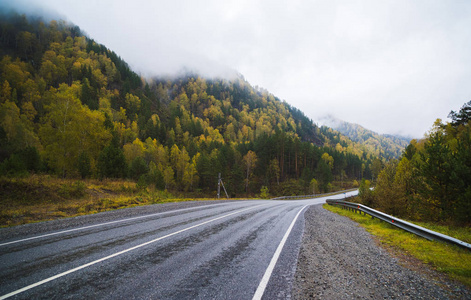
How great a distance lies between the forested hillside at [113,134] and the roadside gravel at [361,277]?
1886 cm

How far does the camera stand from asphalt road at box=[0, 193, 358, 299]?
10.6ft

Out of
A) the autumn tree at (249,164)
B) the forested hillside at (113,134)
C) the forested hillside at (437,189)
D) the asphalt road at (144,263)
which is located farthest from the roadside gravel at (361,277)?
the autumn tree at (249,164)

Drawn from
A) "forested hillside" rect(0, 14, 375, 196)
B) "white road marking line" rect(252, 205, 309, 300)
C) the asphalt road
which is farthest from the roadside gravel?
"forested hillside" rect(0, 14, 375, 196)

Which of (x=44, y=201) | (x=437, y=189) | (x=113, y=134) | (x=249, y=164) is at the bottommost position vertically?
(x=44, y=201)

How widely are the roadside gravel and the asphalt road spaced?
368 millimetres

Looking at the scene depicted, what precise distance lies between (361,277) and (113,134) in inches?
1561

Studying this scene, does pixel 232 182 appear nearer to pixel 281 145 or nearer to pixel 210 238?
pixel 281 145

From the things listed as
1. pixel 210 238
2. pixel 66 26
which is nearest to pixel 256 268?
pixel 210 238

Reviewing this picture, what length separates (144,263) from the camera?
4344mm

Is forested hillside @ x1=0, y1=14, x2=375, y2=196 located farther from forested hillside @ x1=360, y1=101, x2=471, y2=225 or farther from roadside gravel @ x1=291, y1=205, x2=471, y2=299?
forested hillside @ x1=360, y1=101, x2=471, y2=225

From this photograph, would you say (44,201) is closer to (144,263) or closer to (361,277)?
(144,263)

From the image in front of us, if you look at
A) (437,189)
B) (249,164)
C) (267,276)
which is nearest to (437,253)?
(267,276)

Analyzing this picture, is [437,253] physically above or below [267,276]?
below

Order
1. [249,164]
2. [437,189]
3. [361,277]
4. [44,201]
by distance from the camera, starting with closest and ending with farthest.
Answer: [361,277] → [44,201] → [437,189] → [249,164]
